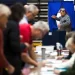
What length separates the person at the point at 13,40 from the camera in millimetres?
3125

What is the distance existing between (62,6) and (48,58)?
19.1 ft

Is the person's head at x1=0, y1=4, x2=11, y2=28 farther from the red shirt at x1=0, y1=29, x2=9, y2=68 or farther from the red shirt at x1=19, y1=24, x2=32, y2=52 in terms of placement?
the red shirt at x1=19, y1=24, x2=32, y2=52

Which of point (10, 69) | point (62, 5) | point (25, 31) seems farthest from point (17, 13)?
point (62, 5)

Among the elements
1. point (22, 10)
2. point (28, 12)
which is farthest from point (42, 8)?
point (22, 10)

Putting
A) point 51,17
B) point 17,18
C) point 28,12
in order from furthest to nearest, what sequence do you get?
point 51,17
point 28,12
point 17,18

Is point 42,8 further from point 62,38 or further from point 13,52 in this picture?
point 13,52

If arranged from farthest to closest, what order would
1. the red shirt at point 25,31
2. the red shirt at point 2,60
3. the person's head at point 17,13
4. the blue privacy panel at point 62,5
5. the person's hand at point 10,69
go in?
the blue privacy panel at point 62,5 < the red shirt at point 25,31 < the person's head at point 17,13 < the person's hand at point 10,69 < the red shirt at point 2,60

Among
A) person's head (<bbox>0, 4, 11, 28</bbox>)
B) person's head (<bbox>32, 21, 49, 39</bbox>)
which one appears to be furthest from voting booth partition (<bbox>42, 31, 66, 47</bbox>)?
person's head (<bbox>0, 4, 11, 28</bbox>)

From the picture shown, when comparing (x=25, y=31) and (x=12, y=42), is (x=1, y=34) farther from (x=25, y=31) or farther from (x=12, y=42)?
(x=25, y=31)

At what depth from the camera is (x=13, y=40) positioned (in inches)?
123

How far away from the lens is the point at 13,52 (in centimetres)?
320

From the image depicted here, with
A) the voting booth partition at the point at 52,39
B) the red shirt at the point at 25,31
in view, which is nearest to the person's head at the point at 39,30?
the red shirt at the point at 25,31

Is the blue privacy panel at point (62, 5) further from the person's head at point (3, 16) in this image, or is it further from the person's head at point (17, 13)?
the person's head at point (3, 16)

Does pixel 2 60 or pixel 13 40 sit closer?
pixel 2 60
